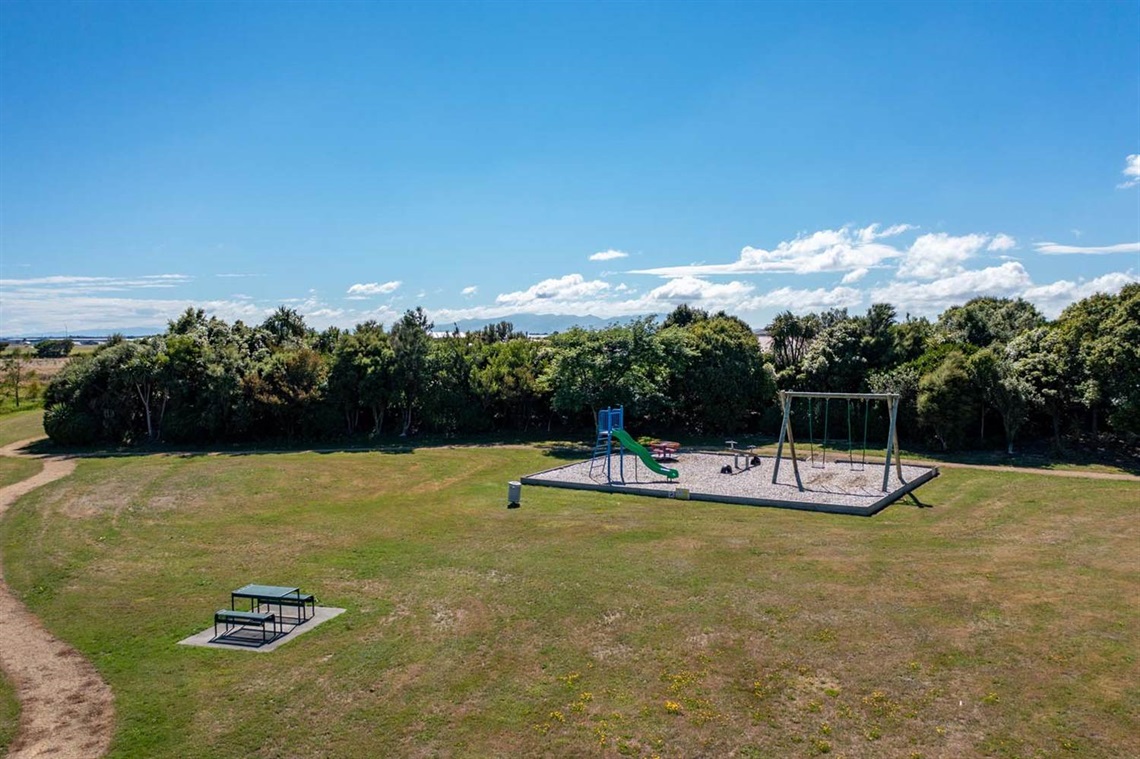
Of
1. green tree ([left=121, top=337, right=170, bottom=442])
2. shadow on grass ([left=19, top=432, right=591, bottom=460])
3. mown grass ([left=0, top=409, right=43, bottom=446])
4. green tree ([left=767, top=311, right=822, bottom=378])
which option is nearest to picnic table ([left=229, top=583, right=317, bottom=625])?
shadow on grass ([left=19, top=432, right=591, bottom=460])

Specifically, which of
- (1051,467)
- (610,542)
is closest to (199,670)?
(610,542)

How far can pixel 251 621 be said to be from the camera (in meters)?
13.6

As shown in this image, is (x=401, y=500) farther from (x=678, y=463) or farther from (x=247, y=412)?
(x=247, y=412)

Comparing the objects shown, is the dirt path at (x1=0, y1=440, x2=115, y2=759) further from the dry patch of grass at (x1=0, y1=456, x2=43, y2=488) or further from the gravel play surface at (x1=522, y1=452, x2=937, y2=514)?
the dry patch of grass at (x1=0, y1=456, x2=43, y2=488)

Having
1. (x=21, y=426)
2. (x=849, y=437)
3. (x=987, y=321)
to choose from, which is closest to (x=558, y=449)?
(x=849, y=437)

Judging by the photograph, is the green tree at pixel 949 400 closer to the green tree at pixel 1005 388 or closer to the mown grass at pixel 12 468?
the green tree at pixel 1005 388

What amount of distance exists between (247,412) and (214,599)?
27.0 m

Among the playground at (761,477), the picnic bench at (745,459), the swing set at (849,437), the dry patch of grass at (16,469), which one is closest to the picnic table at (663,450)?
the playground at (761,477)

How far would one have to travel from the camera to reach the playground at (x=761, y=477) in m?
24.9

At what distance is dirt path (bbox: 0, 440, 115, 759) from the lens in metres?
9.95

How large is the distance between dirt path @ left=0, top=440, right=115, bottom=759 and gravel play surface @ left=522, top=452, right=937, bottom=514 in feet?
57.6

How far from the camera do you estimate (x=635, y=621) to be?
13.9 m

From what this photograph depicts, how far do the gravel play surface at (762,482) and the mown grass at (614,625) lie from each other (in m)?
1.39

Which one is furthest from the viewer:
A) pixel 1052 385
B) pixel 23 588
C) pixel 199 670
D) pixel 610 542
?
pixel 1052 385
